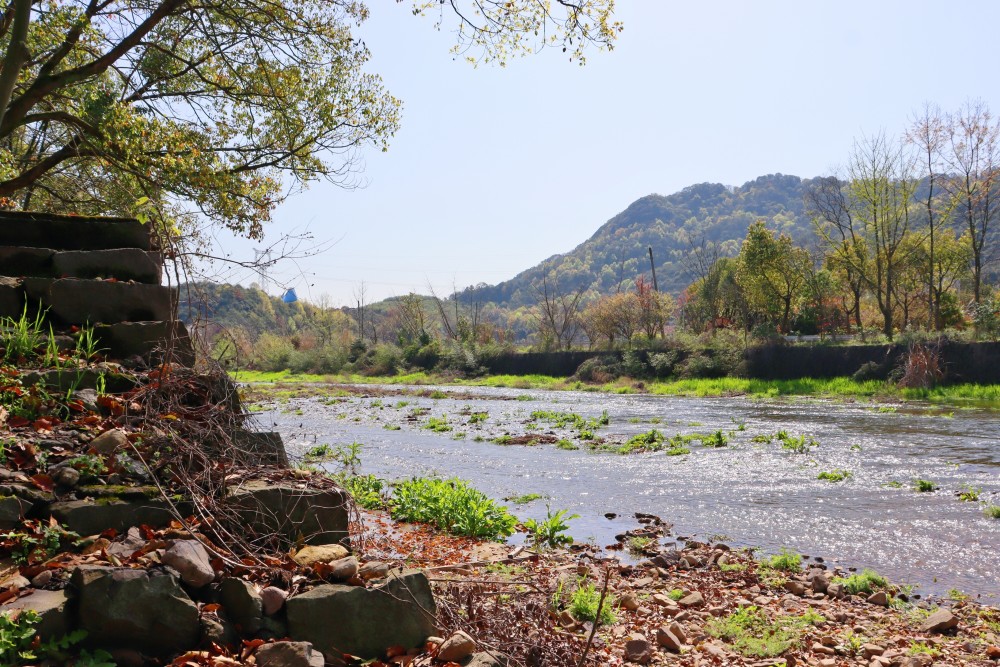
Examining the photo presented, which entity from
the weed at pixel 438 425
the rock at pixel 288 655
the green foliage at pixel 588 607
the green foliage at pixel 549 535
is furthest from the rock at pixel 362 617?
the weed at pixel 438 425

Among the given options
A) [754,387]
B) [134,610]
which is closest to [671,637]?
[134,610]

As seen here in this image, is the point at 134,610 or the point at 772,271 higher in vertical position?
the point at 772,271

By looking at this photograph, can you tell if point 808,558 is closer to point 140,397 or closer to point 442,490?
point 442,490

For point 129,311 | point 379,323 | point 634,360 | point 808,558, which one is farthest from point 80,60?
point 379,323

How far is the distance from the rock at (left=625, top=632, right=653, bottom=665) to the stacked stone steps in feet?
13.0

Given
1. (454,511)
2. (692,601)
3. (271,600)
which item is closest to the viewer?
(271,600)

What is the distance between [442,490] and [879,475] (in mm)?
8182

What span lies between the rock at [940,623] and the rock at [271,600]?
16.8ft

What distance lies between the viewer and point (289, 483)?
4.80m

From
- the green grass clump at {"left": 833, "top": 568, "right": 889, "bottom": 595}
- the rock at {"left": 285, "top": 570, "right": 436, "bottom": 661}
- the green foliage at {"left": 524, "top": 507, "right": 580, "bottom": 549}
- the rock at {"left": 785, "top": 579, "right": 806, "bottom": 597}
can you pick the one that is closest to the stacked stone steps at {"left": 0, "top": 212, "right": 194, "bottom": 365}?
the rock at {"left": 285, "top": 570, "right": 436, "bottom": 661}

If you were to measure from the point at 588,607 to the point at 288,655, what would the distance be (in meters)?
2.77

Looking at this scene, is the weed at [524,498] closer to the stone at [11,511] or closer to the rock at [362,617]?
the rock at [362,617]

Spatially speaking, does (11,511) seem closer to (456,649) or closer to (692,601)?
(456,649)

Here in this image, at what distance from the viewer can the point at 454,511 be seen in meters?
8.65
